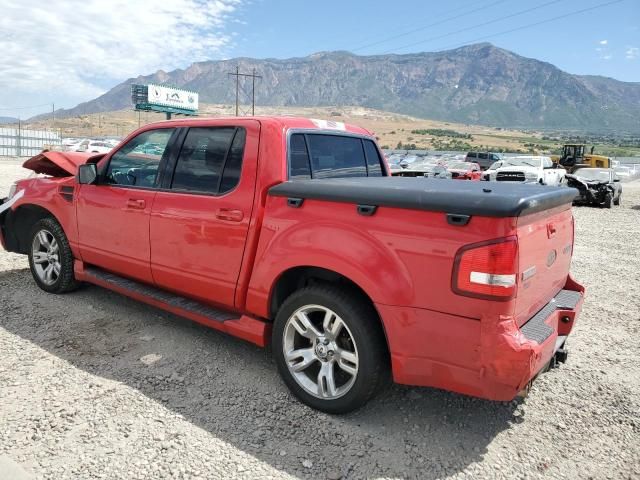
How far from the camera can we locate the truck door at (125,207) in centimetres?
398

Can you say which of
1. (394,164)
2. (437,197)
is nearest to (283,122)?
(437,197)

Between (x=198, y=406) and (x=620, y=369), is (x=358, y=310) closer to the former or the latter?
(x=198, y=406)

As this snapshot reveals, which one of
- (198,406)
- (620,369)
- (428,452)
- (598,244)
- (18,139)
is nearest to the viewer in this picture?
(428,452)

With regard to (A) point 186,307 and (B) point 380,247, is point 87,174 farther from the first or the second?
(B) point 380,247

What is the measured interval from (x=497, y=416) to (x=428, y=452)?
2.20 feet

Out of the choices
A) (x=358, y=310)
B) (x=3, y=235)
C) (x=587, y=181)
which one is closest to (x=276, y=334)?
(x=358, y=310)

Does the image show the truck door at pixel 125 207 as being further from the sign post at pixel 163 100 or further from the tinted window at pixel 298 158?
the sign post at pixel 163 100

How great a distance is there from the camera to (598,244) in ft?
32.4

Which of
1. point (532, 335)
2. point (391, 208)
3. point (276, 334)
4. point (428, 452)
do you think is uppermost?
point (391, 208)

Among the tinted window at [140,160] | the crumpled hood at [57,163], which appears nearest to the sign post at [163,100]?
the crumpled hood at [57,163]

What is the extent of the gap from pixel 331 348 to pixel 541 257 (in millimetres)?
1366

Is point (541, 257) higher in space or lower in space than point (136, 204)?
lower

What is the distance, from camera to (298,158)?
137 inches

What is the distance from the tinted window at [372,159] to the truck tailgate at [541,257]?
1.61m
